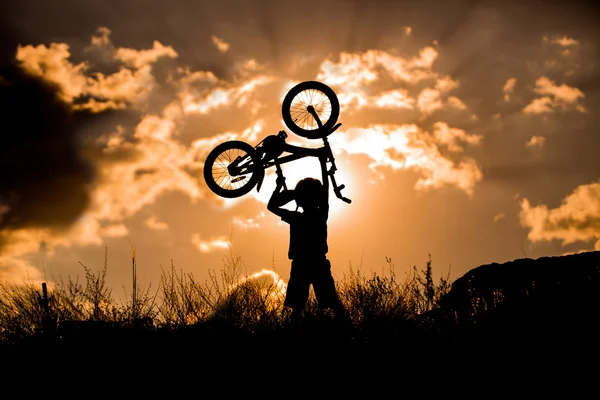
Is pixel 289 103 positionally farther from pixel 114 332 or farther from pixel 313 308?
pixel 114 332

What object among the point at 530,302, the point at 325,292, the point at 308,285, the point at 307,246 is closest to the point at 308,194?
the point at 307,246

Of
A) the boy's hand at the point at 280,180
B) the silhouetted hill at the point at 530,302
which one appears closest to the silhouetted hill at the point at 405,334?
the silhouetted hill at the point at 530,302

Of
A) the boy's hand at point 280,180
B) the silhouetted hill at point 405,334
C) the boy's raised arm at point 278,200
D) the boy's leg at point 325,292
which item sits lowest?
the silhouetted hill at point 405,334

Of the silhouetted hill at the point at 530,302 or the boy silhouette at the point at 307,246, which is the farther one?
the boy silhouette at the point at 307,246

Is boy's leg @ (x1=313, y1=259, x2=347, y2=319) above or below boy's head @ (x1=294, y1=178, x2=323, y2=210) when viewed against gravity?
below

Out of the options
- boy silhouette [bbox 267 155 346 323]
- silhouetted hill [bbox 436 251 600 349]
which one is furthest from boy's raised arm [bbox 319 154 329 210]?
silhouetted hill [bbox 436 251 600 349]

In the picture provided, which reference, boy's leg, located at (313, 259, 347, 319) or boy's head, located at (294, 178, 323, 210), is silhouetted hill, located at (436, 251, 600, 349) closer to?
boy's leg, located at (313, 259, 347, 319)

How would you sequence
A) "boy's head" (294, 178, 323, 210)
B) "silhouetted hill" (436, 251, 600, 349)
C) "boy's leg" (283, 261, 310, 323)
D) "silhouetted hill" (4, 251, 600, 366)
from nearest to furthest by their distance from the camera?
"silhouetted hill" (4, 251, 600, 366) < "silhouetted hill" (436, 251, 600, 349) < "boy's leg" (283, 261, 310, 323) < "boy's head" (294, 178, 323, 210)

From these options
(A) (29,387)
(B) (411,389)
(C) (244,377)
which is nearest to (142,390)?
(C) (244,377)

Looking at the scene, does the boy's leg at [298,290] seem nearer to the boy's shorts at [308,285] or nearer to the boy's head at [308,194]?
the boy's shorts at [308,285]

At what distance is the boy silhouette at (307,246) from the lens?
20.7 feet

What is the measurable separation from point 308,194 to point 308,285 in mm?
1152

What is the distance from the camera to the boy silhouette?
6.31 m

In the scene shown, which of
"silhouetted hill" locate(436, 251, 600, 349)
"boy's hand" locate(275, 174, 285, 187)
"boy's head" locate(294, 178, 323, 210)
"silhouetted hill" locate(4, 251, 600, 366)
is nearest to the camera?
"silhouetted hill" locate(4, 251, 600, 366)
